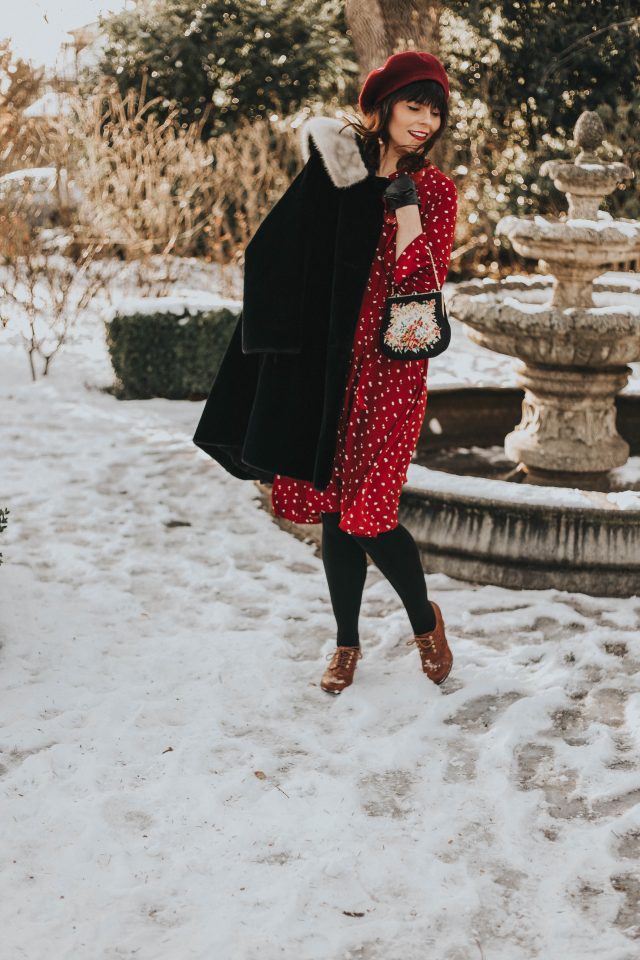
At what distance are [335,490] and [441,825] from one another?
1.02 metres

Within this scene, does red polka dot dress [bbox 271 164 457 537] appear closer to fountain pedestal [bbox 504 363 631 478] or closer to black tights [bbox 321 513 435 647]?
black tights [bbox 321 513 435 647]

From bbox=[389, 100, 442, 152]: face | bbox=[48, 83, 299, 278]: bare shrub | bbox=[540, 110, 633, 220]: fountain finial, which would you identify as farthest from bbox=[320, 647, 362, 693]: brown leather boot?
bbox=[48, 83, 299, 278]: bare shrub

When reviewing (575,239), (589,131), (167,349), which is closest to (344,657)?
(575,239)

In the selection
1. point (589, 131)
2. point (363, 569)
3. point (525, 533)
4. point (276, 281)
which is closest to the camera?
point (276, 281)

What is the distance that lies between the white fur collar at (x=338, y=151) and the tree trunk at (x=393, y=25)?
8.21 meters

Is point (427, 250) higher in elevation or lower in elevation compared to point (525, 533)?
higher

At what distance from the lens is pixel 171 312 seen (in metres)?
7.46

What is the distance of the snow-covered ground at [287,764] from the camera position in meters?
2.48

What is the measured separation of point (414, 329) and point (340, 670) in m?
1.17

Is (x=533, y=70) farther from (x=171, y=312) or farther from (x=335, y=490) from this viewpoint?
(x=335, y=490)

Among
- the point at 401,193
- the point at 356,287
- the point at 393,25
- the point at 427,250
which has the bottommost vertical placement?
the point at 356,287

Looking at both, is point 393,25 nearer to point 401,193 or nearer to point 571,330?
point 571,330

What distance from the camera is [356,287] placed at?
10.3 feet

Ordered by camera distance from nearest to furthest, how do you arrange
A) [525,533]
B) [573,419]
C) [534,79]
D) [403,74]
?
1. [403,74]
2. [525,533]
3. [573,419]
4. [534,79]
